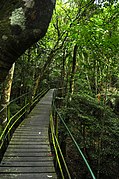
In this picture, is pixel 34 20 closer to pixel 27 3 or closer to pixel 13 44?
pixel 27 3

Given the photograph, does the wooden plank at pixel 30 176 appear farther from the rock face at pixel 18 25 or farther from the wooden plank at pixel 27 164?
the rock face at pixel 18 25

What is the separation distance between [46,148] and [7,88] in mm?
3341

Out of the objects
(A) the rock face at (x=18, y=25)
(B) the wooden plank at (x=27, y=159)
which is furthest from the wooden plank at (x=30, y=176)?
(A) the rock face at (x=18, y=25)

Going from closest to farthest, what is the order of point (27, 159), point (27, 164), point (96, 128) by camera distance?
point (27, 164)
point (27, 159)
point (96, 128)

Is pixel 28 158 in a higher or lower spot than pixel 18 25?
lower

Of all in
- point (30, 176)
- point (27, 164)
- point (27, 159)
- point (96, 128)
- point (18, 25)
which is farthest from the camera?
point (96, 128)

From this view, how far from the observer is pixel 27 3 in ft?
5.92

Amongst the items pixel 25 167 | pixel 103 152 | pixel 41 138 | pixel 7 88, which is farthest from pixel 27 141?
pixel 103 152

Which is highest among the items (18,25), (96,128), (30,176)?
(18,25)

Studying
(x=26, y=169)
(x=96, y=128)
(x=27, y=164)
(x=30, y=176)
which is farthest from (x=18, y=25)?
(x=96, y=128)

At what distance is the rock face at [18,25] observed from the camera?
5.64ft

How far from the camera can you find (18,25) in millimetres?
1746

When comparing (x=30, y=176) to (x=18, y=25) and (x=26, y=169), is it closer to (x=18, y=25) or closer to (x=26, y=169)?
(x=26, y=169)

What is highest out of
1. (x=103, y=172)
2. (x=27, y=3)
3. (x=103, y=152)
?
(x=27, y=3)
